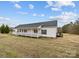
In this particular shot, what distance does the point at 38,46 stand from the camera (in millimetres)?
3611

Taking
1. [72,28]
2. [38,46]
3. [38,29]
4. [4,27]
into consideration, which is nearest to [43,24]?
[38,29]

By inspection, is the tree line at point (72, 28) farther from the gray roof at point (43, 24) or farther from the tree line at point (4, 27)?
the tree line at point (4, 27)

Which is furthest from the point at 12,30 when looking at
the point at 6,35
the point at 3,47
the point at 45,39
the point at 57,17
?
the point at 57,17

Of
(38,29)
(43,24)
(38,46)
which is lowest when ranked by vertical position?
(38,46)

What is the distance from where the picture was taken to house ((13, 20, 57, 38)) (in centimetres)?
352

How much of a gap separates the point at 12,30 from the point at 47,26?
75cm

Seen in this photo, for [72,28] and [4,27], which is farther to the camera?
[4,27]

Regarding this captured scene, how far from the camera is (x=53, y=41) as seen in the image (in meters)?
3.58

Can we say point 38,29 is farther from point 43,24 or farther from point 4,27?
point 4,27

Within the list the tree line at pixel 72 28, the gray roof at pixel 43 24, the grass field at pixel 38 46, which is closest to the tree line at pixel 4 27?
the grass field at pixel 38 46

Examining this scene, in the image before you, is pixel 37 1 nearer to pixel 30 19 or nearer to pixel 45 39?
pixel 30 19

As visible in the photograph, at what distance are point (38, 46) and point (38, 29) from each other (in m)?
0.35

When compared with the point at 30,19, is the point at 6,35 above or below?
below

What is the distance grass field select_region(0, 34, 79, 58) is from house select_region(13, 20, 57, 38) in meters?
0.11
